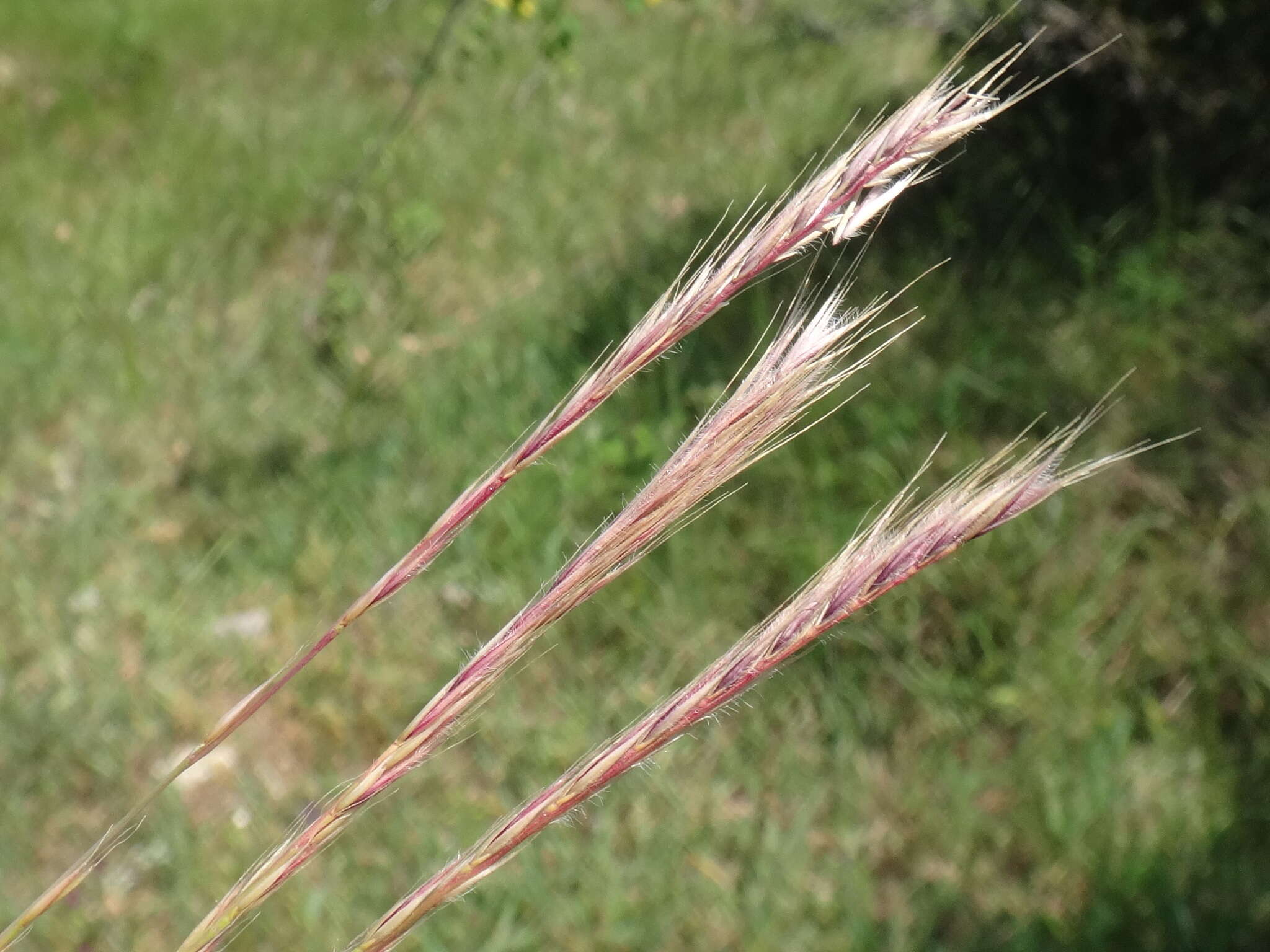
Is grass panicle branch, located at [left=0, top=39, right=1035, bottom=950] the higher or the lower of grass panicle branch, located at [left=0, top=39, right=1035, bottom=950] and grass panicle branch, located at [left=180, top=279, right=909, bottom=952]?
the higher

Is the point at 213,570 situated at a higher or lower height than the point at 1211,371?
higher

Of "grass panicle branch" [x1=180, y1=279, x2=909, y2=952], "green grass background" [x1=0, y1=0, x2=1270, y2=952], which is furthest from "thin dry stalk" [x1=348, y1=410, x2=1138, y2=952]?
"green grass background" [x1=0, y1=0, x2=1270, y2=952]

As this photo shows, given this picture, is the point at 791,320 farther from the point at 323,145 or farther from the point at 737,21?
the point at 737,21

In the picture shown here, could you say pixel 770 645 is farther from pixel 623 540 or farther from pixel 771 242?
pixel 771 242

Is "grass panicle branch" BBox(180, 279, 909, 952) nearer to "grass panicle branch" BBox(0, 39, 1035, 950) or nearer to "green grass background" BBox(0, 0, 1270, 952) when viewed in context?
"grass panicle branch" BBox(0, 39, 1035, 950)

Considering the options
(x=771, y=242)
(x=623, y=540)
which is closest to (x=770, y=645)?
(x=623, y=540)

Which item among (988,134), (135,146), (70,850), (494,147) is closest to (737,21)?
(494,147)
